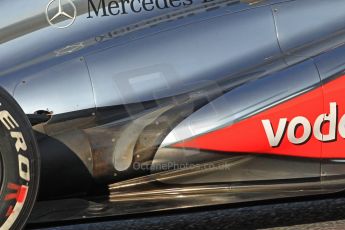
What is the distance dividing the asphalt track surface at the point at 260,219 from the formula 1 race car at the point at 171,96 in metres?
0.84

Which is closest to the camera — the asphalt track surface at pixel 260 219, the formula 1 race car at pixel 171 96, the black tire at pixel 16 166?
the black tire at pixel 16 166

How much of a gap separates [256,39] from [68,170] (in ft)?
3.83

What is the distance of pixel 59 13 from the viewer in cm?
436

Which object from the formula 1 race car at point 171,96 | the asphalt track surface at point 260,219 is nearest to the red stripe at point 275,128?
the formula 1 race car at point 171,96

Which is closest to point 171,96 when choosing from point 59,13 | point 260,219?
point 59,13

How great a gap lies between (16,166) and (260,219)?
2.04m

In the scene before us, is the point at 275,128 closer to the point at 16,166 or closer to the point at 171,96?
the point at 171,96

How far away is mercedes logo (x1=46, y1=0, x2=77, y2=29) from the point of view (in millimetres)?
4352

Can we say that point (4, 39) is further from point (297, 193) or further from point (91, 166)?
point (297, 193)

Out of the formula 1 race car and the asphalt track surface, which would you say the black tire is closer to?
the formula 1 race car

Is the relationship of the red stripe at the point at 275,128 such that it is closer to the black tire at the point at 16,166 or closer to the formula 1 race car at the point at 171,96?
the formula 1 race car at the point at 171,96

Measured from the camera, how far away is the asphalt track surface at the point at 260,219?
535cm

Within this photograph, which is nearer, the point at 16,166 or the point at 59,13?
the point at 16,166

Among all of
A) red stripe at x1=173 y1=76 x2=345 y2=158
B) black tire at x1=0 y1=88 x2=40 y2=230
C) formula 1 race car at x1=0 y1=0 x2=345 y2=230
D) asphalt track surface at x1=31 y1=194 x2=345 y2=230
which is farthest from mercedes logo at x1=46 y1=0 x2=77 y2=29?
asphalt track surface at x1=31 y1=194 x2=345 y2=230
